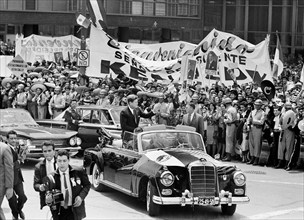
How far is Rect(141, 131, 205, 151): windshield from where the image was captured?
12.6 meters

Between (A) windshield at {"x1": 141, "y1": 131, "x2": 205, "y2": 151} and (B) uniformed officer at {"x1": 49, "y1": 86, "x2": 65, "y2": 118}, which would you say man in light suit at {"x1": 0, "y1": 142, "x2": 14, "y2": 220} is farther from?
(B) uniformed officer at {"x1": 49, "y1": 86, "x2": 65, "y2": 118}

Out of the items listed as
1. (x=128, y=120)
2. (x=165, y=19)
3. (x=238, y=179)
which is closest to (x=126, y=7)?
(x=165, y=19)

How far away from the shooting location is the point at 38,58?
35.6 meters

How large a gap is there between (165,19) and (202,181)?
131 ft

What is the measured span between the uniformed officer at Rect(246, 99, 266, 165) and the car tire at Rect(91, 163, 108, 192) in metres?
5.97

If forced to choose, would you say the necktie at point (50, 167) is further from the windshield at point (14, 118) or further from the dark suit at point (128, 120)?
the windshield at point (14, 118)

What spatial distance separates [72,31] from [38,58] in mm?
16134

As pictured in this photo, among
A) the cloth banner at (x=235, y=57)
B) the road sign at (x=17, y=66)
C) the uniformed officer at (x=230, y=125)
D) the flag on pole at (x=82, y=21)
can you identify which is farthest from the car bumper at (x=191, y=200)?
the road sign at (x=17, y=66)

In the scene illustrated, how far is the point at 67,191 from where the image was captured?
7930mm

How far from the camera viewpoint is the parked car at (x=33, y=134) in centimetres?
1636

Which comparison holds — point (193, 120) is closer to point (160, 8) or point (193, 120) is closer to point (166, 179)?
point (166, 179)

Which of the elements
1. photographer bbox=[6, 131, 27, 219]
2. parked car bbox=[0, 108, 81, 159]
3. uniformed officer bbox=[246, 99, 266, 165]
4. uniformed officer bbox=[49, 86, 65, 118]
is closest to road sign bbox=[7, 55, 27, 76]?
uniformed officer bbox=[49, 86, 65, 118]

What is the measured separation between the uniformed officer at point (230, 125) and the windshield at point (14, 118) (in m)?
5.36

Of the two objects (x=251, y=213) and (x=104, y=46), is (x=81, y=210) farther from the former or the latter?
(x=104, y=46)
